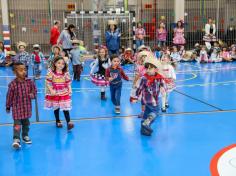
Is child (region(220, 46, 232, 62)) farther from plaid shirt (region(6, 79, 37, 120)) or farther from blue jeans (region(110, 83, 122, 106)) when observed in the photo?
plaid shirt (region(6, 79, 37, 120))

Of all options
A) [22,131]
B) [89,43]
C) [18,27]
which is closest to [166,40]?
[89,43]

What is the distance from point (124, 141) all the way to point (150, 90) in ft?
2.96

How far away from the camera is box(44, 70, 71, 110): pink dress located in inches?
216

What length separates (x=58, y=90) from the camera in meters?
5.50

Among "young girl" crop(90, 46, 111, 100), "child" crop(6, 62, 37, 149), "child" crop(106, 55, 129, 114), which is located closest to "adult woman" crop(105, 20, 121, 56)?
"young girl" crop(90, 46, 111, 100)

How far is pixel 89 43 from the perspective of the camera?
1759 centimetres

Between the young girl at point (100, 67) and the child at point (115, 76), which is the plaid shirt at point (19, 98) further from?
the young girl at point (100, 67)

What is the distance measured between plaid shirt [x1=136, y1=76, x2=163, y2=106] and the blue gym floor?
1.70 ft

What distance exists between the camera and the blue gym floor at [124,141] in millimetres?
4148

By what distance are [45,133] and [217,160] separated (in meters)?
2.66

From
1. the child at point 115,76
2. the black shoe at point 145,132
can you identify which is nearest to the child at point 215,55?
the child at point 115,76

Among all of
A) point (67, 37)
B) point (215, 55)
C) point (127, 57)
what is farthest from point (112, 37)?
point (215, 55)

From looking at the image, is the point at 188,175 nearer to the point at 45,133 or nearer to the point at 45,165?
the point at 45,165

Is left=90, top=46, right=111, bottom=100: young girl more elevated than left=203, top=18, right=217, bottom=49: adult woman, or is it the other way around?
left=203, top=18, right=217, bottom=49: adult woman
